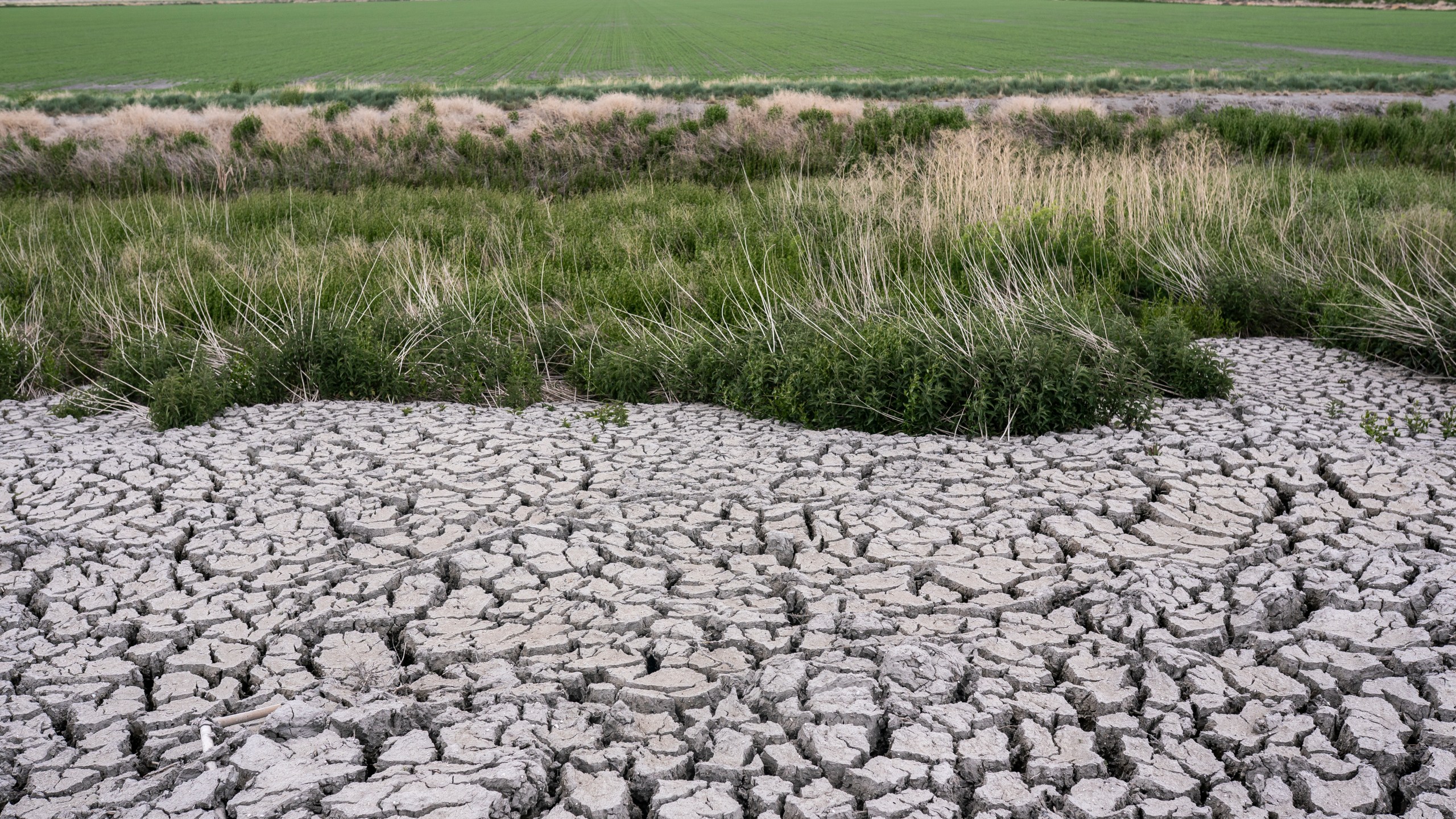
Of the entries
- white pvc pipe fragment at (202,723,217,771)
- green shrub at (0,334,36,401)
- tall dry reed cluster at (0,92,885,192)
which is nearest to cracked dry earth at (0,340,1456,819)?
white pvc pipe fragment at (202,723,217,771)

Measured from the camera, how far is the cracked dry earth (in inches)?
114

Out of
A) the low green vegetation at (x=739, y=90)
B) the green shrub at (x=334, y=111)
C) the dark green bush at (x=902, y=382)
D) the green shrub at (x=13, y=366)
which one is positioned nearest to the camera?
the dark green bush at (x=902, y=382)

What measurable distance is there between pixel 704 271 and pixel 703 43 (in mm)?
37849

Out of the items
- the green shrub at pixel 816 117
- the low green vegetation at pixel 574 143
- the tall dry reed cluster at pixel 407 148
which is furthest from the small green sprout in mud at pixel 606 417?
the green shrub at pixel 816 117

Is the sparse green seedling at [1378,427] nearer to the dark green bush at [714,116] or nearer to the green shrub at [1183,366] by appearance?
the green shrub at [1183,366]

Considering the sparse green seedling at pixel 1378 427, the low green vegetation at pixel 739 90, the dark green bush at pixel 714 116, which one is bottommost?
the sparse green seedling at pixel 1378 427

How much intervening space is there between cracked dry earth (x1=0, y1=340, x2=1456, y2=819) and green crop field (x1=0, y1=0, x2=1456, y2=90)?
25.2 m

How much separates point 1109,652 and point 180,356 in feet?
20.7

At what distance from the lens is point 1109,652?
11.4 feet

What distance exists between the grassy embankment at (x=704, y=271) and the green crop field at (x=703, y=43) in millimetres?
14621

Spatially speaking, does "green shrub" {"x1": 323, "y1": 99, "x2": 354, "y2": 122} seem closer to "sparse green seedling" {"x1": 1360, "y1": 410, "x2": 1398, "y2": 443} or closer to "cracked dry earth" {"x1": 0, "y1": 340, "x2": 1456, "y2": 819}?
"cracked dry earth" {"x1": 0, "y1": 340, "x2": 1456, "y2": 819}

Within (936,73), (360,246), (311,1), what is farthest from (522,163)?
(311,1)

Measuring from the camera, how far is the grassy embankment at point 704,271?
615 centimetres

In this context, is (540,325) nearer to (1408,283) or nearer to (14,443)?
(14,443)
